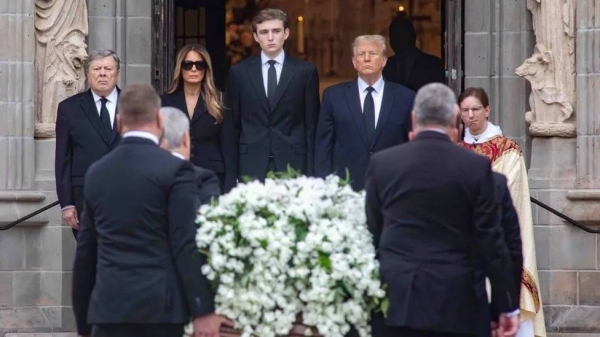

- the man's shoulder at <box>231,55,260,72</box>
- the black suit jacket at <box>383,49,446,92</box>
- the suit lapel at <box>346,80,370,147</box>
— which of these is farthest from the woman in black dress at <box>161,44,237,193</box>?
the black suit jacket at <box>383,49,446,92</box>

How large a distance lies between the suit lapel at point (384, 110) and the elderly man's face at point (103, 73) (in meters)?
1.82

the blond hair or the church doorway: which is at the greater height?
the church doorway

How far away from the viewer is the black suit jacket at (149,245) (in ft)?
22.9

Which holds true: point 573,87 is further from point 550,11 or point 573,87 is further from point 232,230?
point 232,230

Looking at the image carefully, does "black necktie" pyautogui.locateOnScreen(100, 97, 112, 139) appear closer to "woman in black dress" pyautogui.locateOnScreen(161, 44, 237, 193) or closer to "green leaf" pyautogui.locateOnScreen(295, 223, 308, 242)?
"woman in black dress" pyautogui.locateOnScreen(161, 44, 237, 193)

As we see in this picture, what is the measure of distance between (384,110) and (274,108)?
2.46ft

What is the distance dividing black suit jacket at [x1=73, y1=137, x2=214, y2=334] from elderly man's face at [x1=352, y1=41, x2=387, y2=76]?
3.19m

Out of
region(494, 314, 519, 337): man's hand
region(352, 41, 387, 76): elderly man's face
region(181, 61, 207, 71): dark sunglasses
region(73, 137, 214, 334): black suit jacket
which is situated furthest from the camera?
region(181, 61, 207, 71): dark sunglasses

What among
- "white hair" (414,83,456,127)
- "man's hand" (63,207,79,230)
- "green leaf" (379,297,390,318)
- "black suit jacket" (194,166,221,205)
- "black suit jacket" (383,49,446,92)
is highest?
"black suit jacket" (383,49,446,92)

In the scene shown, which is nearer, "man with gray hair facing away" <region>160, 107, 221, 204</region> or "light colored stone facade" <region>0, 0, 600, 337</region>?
"man with gray hair facing away" <region>160, 107, 221, 204</region>

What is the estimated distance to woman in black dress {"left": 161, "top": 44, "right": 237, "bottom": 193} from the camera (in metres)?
10.2

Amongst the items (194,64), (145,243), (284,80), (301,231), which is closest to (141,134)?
(145,243)

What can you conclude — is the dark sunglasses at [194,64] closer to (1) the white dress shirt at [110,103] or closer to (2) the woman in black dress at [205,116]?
(2) the woman in black dress at [205,116]

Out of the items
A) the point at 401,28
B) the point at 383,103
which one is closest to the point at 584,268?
the point at 383,103
